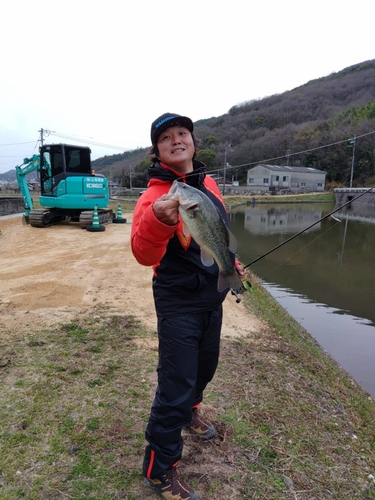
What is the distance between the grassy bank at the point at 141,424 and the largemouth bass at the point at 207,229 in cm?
137

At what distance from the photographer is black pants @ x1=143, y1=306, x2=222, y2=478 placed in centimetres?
192

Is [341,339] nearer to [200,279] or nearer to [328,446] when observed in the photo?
[328,446]

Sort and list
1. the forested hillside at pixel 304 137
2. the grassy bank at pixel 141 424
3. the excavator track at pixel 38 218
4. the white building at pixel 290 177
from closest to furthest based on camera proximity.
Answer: the grassy bank at pixel 141 424 < the excavator track at pixel 38 218 < the forested hillside at pixel 304 137 < the white building at pixel 290 177

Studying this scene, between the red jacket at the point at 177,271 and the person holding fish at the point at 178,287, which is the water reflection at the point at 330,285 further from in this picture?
the red jacket at the point at 177,271

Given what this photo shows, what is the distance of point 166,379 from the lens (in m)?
1.94

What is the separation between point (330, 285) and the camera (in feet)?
34.8

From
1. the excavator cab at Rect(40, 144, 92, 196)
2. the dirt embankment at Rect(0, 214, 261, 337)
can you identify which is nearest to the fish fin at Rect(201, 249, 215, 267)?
the dirt embankment at Rect(0, 214, 261, 337)

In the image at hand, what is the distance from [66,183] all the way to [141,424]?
453 inches

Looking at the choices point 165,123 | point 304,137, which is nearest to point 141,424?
point 165,123

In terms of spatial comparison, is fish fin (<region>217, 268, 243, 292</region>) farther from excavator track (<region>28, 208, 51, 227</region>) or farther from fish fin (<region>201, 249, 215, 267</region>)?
excavator track (<region>28, 208, 51, 227</region>)

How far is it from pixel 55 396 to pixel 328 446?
2329mm

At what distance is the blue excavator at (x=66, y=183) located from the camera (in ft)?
41.4

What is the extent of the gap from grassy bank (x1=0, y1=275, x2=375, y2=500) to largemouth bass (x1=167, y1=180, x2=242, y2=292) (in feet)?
4.48

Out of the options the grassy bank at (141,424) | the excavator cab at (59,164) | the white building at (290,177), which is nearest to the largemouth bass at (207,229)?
the grassy bank at (141,424)
